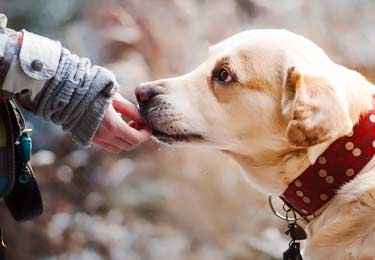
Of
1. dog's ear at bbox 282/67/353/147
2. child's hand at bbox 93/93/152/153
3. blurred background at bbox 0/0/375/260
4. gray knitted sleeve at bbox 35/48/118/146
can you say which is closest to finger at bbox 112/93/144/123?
child's hand at bbox 93/93/152/153

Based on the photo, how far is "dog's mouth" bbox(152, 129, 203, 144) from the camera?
44.6 inches

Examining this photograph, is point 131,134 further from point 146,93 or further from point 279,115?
point 279,115

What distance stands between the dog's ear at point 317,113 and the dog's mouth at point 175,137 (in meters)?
0.20

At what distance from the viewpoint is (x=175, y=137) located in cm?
114

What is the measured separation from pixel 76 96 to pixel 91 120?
0.05 meters

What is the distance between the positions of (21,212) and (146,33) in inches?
27.7

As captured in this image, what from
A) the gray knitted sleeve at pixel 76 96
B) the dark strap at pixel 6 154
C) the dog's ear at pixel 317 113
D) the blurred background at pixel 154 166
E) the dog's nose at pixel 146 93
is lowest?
the blurred background at pixel 154 166

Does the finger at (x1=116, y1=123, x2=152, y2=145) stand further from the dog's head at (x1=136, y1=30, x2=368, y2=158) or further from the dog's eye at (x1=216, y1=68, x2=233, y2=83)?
the dog's eye at (x1=216, y1=68, x2=233, y2=83)

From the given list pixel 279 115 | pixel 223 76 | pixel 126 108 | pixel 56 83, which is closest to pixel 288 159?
pixel 279 115

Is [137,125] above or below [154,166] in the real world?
above

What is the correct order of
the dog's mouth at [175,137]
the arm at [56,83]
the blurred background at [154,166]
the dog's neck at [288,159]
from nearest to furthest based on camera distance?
1. the arm at [56,83]
2. the dog's neck at [288,159]
3. the dog's mouth at [175,137]
4. the blurred background at [154,166]

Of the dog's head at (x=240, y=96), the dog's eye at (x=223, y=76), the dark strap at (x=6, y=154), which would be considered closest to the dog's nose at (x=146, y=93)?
the dog's head at (x=240, y=96)

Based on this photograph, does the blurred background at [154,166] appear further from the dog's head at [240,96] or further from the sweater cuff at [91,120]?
the sweater cuff at [91,120]

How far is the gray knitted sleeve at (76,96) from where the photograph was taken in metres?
0.95
